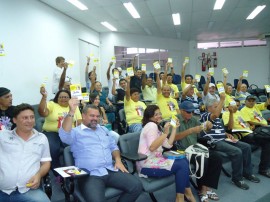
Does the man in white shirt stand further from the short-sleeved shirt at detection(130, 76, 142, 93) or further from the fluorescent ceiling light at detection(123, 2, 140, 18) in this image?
the fluorescent ceiling light at detection(123, 2, 140, 18)

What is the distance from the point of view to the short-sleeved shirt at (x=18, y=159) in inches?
68.8

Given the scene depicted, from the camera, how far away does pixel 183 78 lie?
577 cm

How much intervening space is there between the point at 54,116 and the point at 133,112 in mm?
1377

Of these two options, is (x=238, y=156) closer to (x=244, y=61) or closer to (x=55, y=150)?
(x=55, y=150)

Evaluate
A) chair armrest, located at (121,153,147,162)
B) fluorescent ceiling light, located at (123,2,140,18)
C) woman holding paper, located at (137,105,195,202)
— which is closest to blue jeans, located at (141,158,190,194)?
woman holding paper, located at (137,105,195,202)

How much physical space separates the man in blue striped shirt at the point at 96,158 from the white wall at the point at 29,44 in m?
2.82

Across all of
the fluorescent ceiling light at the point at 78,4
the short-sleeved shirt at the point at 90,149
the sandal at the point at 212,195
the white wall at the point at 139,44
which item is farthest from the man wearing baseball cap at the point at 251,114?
the white wall at the point at 139,44

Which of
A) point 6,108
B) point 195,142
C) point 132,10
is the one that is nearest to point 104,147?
point 195,142

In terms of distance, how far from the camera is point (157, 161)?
2273mm

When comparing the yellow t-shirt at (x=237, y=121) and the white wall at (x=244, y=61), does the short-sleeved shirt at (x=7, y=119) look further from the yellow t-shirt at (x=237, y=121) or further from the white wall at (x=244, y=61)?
the white wall at (x=244, y=61)

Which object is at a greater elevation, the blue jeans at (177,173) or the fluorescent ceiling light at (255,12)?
the fluorescent ceiling light at (255,12)

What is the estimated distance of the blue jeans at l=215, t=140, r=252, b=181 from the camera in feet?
9.48

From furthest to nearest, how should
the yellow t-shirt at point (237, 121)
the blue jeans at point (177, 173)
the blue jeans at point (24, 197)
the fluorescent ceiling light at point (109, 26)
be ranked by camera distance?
1. the fluorescent ceiling light at point (109, 26)
2. the yellow t-shirt at point (237, 121)
3. the blue jeans at point (177, 173)
4. the blue jeans at point (24, 197)

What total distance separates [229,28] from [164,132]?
8.75m
